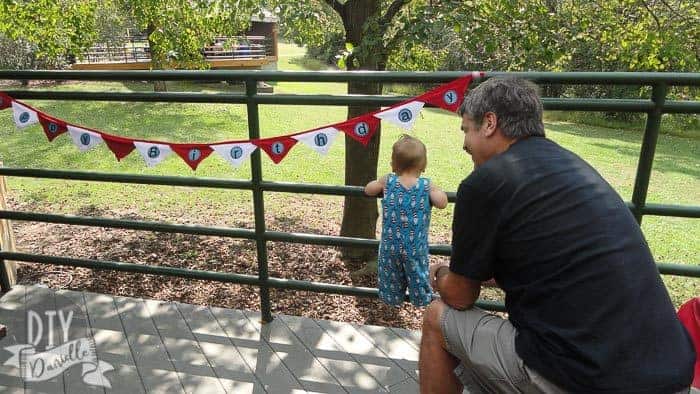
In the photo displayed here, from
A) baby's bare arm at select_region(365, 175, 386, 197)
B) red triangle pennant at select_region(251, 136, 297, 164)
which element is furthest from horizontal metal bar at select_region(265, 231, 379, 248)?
red triangle pennant at select_region(251, 136, 297, 164)

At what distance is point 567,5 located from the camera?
5.04 m

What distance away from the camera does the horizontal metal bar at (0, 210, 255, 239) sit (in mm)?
3018

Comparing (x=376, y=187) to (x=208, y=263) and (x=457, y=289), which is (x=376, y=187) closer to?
(x=457, y=289)

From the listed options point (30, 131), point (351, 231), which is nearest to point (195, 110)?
point (30, 131)

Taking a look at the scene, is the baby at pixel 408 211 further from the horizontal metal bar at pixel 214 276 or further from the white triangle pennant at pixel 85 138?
the white triangle pennant at pixel 85 138

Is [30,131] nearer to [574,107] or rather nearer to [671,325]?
[574,107]

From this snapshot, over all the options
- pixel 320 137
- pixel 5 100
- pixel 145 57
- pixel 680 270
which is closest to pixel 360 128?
pixel 320 137

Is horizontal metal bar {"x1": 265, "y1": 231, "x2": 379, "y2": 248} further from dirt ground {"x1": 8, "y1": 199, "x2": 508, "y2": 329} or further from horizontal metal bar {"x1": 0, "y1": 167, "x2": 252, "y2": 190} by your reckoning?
dirt ground {"x1": 8, "y1": 199, "x2": 508, "y2": 329}

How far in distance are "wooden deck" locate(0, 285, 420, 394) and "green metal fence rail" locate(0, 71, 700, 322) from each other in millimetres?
268

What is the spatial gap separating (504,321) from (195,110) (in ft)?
48.8

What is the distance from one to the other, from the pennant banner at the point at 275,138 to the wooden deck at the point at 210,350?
1.02 metres

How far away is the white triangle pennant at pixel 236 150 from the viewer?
2.72m

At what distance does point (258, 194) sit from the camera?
295cm

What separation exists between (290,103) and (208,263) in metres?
2.93
